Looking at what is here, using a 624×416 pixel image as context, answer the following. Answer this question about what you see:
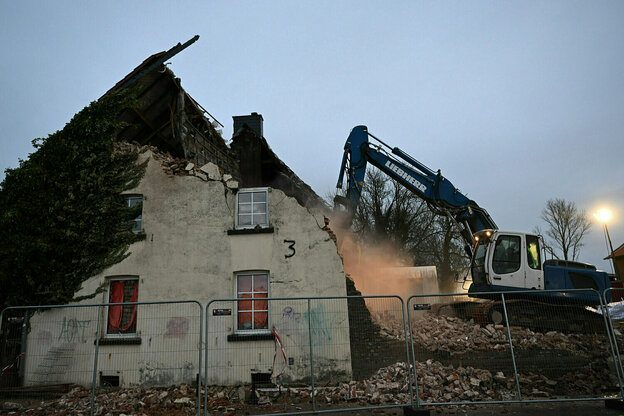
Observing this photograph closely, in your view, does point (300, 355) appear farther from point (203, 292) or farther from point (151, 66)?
point (151, 66)

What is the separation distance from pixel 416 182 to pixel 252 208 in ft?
18.3

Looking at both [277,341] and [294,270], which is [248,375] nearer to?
[277,341]

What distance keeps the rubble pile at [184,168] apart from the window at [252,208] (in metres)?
0.39

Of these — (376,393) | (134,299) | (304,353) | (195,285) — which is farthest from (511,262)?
(134,299)

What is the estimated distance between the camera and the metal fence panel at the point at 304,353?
868 cm

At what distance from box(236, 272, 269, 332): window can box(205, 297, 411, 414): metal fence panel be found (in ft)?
0.11

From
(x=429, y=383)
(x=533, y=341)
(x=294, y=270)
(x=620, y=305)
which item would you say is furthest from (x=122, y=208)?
(x=620, y=305)

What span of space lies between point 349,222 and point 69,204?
7832 millimetres

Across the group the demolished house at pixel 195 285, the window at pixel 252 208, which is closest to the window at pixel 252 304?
the demolished house at pixel 195 285

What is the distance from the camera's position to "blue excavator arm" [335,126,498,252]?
13625 mm

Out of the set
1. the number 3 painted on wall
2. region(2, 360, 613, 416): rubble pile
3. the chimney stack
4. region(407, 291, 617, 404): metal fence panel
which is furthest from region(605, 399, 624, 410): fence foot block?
the chimney stack

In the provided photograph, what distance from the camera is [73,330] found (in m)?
9.86

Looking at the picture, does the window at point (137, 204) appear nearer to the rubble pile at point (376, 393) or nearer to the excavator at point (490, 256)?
the rubble pile at point (376, 393)

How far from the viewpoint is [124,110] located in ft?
41.4
